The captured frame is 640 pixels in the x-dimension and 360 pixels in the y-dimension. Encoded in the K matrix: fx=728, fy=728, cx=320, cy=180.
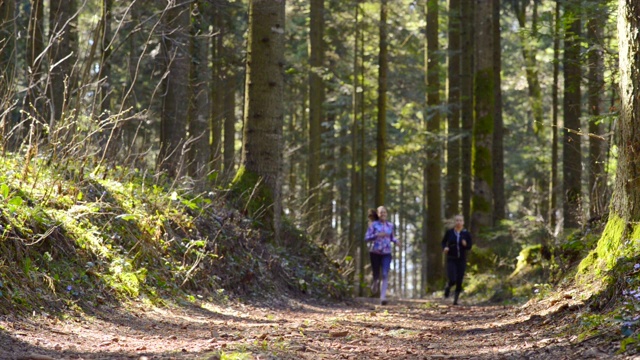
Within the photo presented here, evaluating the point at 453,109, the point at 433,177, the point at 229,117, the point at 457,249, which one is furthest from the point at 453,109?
the point at 457,249

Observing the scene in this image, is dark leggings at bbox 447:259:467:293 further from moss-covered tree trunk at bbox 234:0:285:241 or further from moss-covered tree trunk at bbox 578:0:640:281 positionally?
moss-covered tree trunk at bbox 578:0:640:281

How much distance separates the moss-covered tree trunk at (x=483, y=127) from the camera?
17594mm

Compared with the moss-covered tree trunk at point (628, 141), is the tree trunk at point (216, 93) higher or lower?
higher

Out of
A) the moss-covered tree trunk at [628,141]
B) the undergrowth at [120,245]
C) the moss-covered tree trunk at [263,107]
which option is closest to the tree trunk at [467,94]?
the moss-covered tree trunk at [263,107]

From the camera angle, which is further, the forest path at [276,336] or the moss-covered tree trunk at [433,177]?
the moss-covered tree trunk at [433,177]

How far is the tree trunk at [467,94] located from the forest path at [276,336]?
496 inches

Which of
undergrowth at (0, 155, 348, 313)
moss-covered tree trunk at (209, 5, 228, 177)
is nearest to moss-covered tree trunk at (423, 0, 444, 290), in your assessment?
moss-covered tree trunk at (209, 5, 228, 177)

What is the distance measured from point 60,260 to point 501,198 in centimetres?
1627

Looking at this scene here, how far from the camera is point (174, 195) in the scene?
384 inches

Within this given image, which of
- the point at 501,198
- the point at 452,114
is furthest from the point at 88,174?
the point at 452,114

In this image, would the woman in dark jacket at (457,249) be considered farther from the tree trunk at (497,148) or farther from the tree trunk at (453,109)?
the tree trunk at (453,109)

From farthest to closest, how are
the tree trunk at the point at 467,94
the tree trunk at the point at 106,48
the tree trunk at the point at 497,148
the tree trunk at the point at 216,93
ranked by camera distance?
the tree trunk at the point at 216,93
the tree trunk at the point at 467,94
the tree trunk at the point at 497,148
the tree trunk at the point at 106,48

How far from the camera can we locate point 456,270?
14.3m

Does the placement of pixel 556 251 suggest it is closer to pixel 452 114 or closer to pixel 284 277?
pixel 284 277
